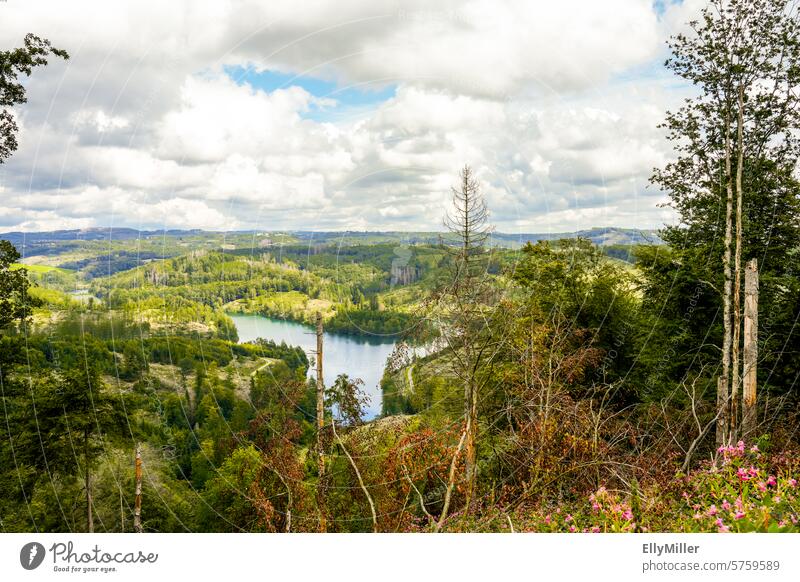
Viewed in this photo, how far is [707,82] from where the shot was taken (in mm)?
7727

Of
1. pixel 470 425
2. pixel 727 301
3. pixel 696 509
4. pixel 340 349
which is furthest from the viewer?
pixel 340 349

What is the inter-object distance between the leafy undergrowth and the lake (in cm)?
296

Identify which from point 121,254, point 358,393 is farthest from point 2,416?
point 121,254

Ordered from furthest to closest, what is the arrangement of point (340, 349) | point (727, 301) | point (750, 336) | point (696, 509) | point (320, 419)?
point (340, 349) → point (727, 301) → point (320, 419) → point (750, 336) → point (696, 509)

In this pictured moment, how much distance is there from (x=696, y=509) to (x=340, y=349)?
736cm

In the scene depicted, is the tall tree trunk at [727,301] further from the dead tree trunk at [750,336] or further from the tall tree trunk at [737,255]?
the dead tree trunk at [750,336]

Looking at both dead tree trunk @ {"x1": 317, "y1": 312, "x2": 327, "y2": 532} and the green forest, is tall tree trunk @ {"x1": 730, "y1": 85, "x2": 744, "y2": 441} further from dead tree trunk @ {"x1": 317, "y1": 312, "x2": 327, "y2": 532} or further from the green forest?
dead tree trunk @ {"x1": 317, "y1": 312, "x2": 327, "y2": 532}

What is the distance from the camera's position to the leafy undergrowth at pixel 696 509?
3.83 metres

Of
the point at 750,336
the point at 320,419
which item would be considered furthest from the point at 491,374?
the point at 750,336

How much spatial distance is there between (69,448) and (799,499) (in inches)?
494

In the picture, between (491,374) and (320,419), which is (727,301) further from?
(320,419)

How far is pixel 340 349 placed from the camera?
10.5 m

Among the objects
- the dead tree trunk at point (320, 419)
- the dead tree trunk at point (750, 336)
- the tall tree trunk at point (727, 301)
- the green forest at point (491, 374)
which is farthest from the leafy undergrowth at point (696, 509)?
the dead tree trunk at point (320, 419)
